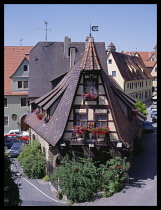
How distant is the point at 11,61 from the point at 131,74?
19.4 meters

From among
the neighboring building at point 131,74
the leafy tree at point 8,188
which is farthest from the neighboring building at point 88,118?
the neighboring building at point 131,74

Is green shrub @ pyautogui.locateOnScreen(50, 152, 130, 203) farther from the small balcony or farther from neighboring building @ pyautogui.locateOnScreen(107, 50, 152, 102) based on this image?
neighboring building @ pyautogui.locateOnScreen(107, 50, 152, 102)

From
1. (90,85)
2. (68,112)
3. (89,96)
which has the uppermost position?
(90,85)

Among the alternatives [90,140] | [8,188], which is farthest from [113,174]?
[8,188]

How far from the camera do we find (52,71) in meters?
37.6

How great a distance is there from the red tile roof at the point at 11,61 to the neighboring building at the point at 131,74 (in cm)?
1371

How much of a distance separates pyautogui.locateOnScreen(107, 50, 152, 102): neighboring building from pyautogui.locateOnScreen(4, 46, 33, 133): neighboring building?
564 inches

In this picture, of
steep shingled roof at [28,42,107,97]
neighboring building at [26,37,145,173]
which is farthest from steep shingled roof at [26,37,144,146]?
steep shingled roof at [28,42,107,97]

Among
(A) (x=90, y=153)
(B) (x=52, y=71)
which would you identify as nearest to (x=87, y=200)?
(A) (x=90, y=153)

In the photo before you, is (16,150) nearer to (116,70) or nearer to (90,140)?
(90,140)

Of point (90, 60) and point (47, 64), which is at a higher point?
point (47, 64)

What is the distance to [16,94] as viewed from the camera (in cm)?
3947
